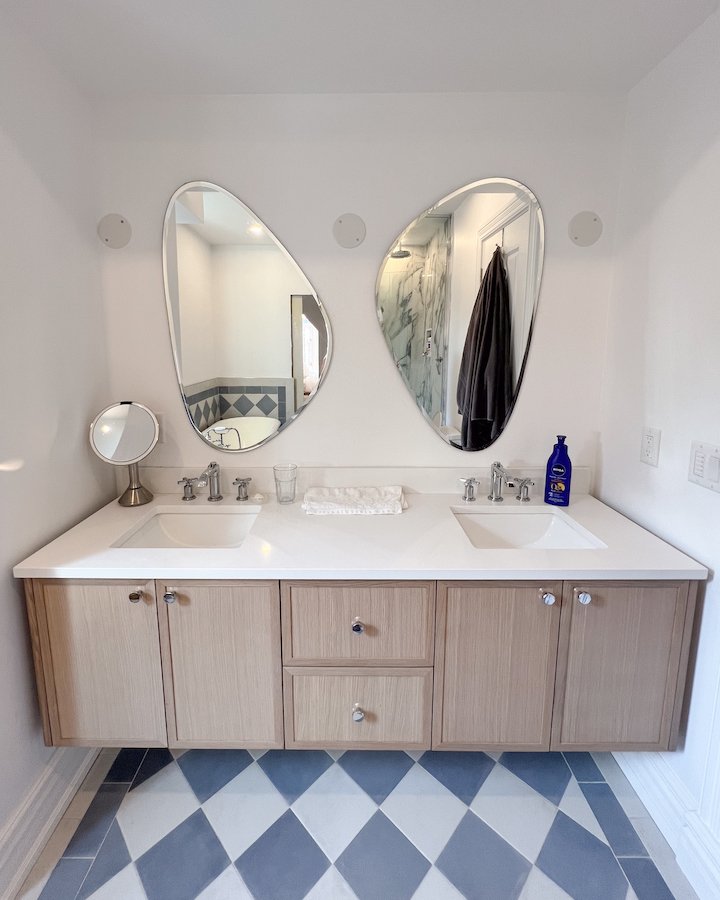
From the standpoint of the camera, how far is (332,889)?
1.22m

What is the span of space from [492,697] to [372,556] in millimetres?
498

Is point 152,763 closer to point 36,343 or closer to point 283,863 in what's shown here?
point 283,863

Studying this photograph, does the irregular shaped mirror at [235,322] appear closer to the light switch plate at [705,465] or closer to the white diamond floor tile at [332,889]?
the light switch plate at [705,465]

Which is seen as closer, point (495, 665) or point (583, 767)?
point (495, 665)

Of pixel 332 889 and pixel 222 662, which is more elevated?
pixel 222 662

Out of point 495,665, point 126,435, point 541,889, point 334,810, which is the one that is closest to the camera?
point 541,889

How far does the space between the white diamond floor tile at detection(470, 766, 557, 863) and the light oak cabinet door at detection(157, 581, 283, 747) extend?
2.10 ft

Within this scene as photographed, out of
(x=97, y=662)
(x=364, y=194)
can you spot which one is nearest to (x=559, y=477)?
(x=364, y=194)

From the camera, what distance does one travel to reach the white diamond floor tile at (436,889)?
3.94 feet

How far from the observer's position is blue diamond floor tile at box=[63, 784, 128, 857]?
132 cm

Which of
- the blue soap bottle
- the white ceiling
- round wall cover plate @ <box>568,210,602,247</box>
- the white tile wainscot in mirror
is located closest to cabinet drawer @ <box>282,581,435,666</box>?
the white tile wainscot in mirror

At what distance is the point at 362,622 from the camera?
130cm

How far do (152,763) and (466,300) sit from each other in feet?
6.03

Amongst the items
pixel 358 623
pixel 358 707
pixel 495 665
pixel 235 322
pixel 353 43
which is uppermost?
pixel 353 43
